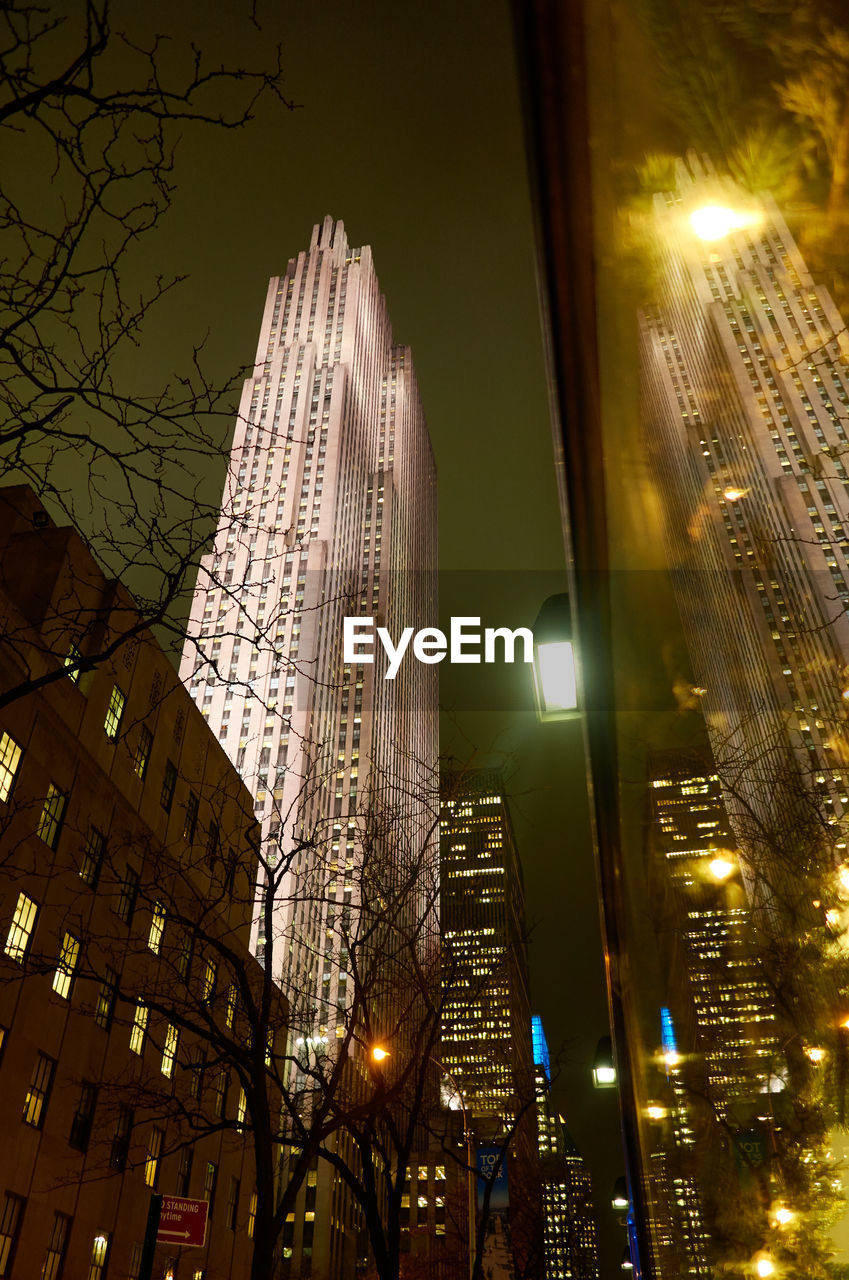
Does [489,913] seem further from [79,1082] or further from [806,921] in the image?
[806,921]

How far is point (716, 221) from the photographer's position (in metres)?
2.07

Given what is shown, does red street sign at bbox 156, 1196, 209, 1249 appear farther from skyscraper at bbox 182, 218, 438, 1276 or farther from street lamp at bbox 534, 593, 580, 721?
skyscraper at bbox 182, 218, 438, 1276

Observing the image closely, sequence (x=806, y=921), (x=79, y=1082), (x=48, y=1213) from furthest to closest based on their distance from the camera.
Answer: (x=79, y=1082) → (x=48, y=1213) → (x=806, y=921)

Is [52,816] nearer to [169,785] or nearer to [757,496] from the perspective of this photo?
[169,785]

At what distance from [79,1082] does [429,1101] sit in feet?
32.3

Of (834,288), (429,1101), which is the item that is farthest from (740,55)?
(429,1101)

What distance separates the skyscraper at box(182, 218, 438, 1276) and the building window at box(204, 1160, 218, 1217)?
4643 cm

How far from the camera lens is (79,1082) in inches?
887

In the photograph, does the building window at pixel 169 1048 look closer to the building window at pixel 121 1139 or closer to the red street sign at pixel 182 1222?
the building window at pixel 121 1139

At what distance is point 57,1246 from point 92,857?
9348 mm

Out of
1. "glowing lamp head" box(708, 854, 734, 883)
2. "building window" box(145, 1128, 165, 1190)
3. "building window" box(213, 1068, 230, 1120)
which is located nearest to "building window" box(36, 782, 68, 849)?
"building window" box(145, 1128, 165, 1190)

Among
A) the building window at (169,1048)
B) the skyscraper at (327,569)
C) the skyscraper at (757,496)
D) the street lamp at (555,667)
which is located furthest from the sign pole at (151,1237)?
the skyscraper at (327,569)

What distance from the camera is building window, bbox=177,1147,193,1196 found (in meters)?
27.8

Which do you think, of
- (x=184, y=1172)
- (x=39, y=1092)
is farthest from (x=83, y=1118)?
(x=184, y=1172)
